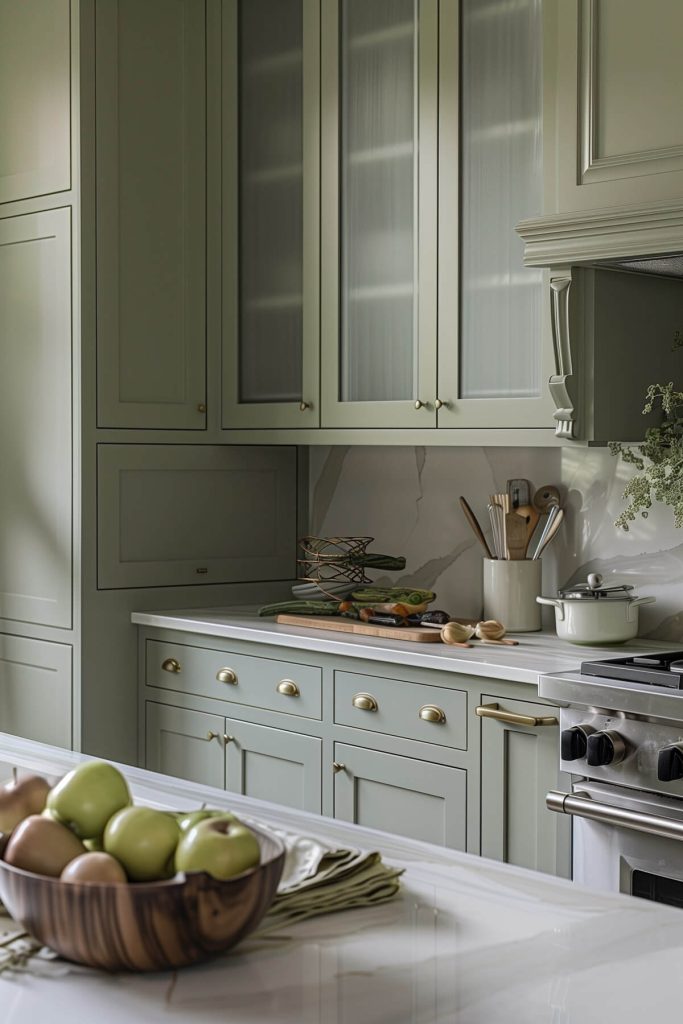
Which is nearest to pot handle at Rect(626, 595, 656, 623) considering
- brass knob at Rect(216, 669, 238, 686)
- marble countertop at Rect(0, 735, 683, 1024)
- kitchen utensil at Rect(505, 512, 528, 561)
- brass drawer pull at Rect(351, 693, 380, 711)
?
kitchen utensil at Rect(505, 512, 528, 561)

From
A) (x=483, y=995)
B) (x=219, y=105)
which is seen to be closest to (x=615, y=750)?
(x=483, y=995)

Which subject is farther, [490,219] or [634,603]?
[490,219]

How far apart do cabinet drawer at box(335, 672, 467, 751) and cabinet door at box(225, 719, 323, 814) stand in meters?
0.16

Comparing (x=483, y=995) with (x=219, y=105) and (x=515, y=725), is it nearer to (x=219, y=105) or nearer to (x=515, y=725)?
(x=515, y=725)

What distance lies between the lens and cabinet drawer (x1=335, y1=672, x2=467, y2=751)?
2838mm

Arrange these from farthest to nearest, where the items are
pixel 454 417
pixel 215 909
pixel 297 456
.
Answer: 1. pixel 297 456
2. pixel 454 417
3. pixel 215 909

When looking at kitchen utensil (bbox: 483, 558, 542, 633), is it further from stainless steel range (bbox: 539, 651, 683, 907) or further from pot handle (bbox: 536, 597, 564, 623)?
stainless steel range (bbox: 539, 651, 683, 907)

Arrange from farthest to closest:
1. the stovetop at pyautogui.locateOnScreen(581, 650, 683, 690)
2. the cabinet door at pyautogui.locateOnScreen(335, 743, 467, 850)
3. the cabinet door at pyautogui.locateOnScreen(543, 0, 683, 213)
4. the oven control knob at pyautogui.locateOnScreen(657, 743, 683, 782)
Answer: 1. the cabinet door at pyautogui.locateOnScreen(335, 743, 467, 850)
2. the cabinet door at pyautogui.locateOnScreen(543, 0, 683, 213)
3. the stovetop at pyautogui.locateOnScreen(581, 650, 683, 690)
4. the oven control knob at pyautogui.locateOnScreen(657, 743, 683, 782)

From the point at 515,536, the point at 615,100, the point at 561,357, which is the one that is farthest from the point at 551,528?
the point at 615,100

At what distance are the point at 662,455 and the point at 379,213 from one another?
1.06m

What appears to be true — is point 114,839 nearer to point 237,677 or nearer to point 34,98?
point 237,677

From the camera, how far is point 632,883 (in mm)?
2502

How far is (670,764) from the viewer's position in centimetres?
236

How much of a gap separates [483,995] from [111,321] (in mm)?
2869
